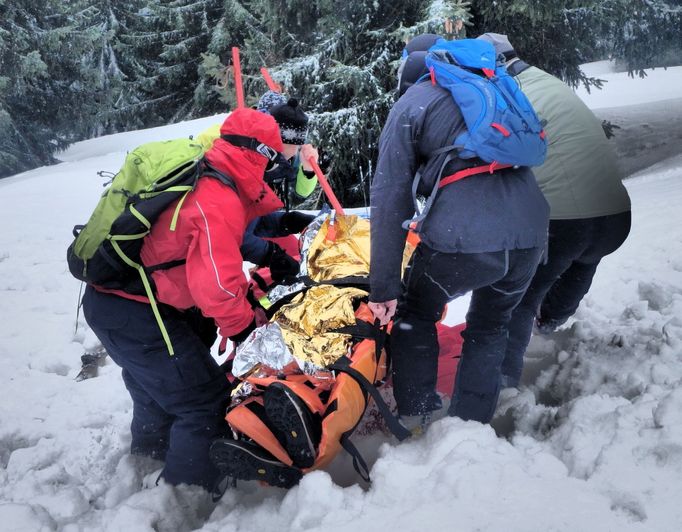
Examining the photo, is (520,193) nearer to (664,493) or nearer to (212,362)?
(664,493)

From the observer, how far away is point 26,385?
13.2 feet

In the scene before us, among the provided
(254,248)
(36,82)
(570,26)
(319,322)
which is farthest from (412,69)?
(36,82)

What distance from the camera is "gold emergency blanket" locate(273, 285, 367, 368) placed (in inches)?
104

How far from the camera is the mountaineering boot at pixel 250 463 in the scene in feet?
7.91

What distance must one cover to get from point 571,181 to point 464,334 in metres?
0.97

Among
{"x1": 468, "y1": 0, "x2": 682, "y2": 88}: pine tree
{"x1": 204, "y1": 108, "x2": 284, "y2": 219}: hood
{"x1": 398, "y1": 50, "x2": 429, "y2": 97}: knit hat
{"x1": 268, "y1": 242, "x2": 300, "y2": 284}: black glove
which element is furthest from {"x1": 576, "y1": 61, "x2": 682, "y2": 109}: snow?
{"x1": 204, "y1": 108, "x2": 284, "y2": 219}: hood

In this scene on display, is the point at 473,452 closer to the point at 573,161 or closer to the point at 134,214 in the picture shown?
the point at 573,161

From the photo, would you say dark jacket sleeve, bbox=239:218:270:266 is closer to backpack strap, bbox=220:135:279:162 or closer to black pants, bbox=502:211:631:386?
backpack strap, bbox=220:135:279:162

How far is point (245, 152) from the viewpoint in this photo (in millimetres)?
2621

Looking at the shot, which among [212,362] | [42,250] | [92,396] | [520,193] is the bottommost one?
[42,250]

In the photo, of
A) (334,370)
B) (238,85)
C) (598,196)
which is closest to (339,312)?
(334,370)

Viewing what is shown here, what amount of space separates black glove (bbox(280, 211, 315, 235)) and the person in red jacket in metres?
0.69

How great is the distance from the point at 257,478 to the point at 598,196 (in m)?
2.13

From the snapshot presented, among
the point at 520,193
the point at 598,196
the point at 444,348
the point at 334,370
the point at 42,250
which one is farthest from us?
the point at 42,250
